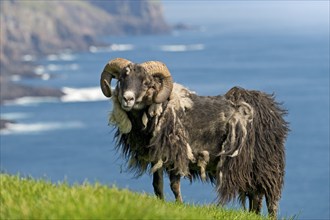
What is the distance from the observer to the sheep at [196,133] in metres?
13.4

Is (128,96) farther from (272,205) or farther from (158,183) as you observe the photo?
(272,205)

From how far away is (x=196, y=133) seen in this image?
14055 mm

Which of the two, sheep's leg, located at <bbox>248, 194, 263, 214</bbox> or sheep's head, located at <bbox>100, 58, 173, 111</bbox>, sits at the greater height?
sheep's head, located at <bbox>100, 58, 173, 111</bbox>

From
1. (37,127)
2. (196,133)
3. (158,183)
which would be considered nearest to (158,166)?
(158,183)

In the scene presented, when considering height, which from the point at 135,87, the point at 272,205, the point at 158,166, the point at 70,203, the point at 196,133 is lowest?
the point at 272,205

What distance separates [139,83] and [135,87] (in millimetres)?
120

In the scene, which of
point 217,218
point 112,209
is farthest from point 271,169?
point 112,209

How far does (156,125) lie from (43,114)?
18797 cm

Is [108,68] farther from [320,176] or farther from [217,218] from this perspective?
[320,176]

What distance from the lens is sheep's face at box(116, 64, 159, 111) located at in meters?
13.0

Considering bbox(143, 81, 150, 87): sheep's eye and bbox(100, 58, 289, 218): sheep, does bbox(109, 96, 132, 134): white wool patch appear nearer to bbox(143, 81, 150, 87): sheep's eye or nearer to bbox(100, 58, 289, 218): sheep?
bbox(100, 58, 289, 218): sheep

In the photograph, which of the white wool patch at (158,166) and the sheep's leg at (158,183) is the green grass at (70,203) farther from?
the white wool patch at (158,166)

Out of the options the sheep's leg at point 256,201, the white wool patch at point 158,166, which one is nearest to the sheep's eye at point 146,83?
the white wool patch at point 158,166

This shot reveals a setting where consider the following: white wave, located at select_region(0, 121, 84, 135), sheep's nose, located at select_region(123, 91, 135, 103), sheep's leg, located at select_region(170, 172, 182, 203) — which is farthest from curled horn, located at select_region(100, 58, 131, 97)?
white wave, located at select_region(0, 121, 84, 135)
